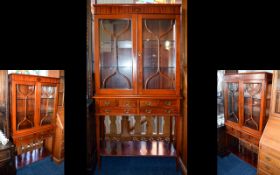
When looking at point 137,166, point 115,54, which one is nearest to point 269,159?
point 137,166

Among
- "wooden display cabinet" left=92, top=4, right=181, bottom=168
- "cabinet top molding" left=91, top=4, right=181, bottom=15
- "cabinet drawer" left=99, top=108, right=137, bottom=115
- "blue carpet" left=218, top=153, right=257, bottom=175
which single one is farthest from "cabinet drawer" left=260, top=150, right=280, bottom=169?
"cabinet top molding" left=91, top=4, right=181, bottom=15

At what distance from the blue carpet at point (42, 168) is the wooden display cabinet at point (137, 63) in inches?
20.7

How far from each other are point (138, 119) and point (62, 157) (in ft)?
3.44

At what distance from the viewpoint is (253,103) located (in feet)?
4.97

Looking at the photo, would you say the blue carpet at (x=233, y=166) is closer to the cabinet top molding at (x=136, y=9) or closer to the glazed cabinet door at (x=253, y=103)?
the glazed cabinet door at (x=253, y=103)

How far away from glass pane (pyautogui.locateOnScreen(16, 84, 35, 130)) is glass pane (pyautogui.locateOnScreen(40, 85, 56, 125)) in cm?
7

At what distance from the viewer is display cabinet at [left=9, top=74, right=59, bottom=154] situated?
1.49 m

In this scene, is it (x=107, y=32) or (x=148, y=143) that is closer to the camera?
(x=107, y=32)

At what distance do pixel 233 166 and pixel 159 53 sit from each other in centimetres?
126

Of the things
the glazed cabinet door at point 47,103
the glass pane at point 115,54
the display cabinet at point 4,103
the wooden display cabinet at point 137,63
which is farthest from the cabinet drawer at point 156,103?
the display cabinet at point 4,103

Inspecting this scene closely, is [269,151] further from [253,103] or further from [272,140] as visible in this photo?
[253,103]

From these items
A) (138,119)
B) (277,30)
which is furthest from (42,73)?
(277,30)

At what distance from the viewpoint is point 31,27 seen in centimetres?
140

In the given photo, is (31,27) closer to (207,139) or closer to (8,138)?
(8,138)
